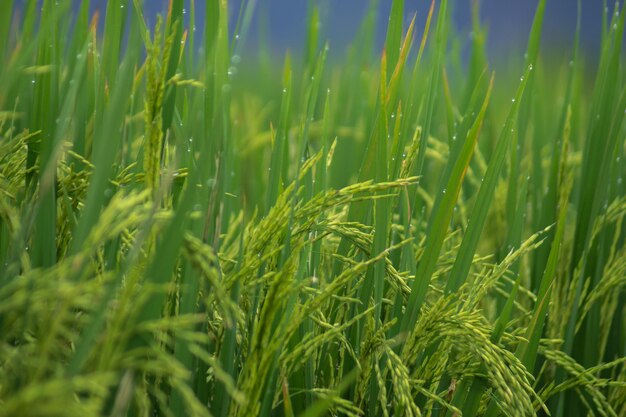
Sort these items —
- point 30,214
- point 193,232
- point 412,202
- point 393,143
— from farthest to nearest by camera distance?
point 412,202
point 393,143
point 193,232
point 30,214

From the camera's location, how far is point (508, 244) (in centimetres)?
115

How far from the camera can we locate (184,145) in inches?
36.0

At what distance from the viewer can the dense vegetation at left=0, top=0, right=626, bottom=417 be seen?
A: 653 mm

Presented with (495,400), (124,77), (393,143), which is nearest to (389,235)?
(393,143)

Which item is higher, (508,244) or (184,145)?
(184,145)

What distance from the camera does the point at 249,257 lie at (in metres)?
0.81

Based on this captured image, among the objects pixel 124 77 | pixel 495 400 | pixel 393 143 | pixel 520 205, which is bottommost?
pixel 495 400

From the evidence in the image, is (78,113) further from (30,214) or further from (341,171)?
(341,171)

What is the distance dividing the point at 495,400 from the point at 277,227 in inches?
14.3

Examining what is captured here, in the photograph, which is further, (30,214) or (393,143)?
(393,143)

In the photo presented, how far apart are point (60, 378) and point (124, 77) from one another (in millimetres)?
345

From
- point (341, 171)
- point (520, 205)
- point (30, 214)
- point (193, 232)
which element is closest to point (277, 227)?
point (193, 232)

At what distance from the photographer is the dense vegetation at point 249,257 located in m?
0.65

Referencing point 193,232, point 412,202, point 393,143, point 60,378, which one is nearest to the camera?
point 60,378
